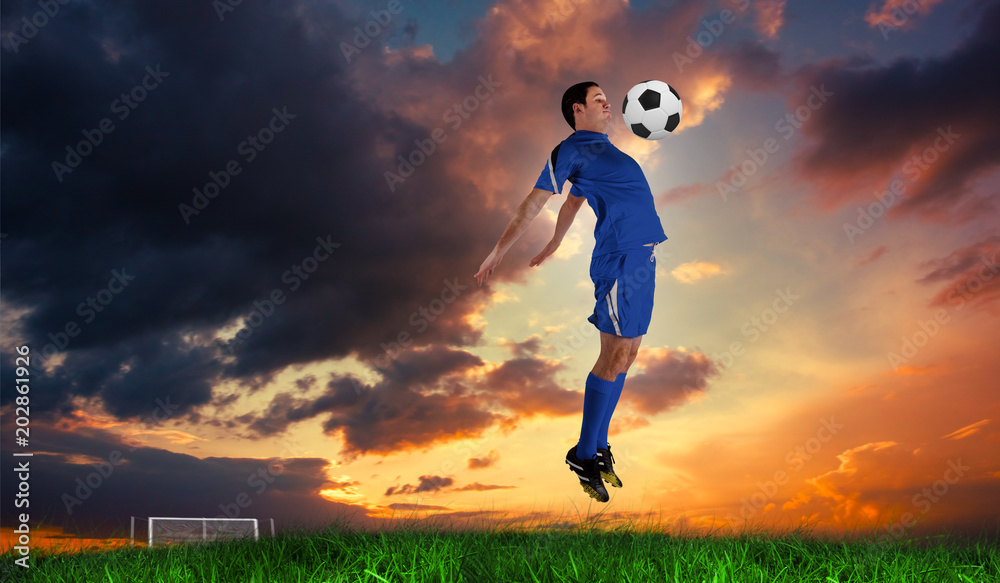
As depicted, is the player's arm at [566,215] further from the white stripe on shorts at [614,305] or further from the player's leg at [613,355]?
the player's leg at [613,355]

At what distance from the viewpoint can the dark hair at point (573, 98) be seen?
276 inches

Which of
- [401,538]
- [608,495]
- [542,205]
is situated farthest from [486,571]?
[542,205]

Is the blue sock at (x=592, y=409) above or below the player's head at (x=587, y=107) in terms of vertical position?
below

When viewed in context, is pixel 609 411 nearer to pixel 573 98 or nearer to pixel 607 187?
pixel 607 187

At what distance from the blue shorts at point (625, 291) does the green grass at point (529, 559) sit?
196 centimetres

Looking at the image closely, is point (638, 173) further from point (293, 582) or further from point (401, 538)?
point (293, 582)

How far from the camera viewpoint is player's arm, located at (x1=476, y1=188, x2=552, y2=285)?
6.23 m

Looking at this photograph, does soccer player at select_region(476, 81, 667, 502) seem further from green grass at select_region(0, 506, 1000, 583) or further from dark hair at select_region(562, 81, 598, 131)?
green grass at select_region(0, 506, 1000, 583)

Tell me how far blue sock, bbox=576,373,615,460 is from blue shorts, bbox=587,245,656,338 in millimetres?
592

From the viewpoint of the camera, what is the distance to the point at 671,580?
11.8 ft

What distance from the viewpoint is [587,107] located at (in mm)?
6938

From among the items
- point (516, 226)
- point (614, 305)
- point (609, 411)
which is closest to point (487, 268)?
point (516, 226)

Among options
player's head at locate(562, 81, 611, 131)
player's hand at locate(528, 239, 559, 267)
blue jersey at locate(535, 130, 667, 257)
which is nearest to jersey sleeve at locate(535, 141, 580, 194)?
blue jersey at locate(535, 130, 667, 257)

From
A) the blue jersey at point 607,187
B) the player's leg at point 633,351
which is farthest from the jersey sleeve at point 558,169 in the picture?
the player's leg at point 633,351
